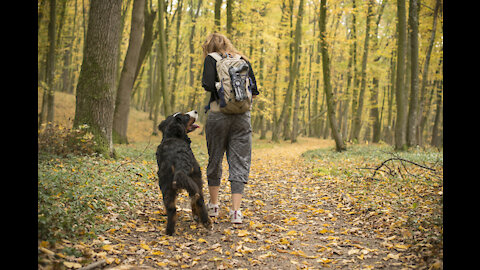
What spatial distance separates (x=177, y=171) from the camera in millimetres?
3668

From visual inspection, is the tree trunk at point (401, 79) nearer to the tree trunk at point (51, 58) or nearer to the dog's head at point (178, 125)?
the dog's head at point (178, 125)

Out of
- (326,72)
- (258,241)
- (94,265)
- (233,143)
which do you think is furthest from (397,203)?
(326,72)

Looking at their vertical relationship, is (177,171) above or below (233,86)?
below

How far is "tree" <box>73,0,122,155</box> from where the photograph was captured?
6902 mm

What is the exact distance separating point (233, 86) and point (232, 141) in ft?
2.51

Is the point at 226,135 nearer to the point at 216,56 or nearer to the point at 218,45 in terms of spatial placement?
the point at 216,56

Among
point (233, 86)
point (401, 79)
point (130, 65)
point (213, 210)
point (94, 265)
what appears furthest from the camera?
point (130, 65)

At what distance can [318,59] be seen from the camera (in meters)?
29.7

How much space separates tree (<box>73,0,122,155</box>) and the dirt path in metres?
2.89

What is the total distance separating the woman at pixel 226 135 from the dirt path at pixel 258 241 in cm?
61

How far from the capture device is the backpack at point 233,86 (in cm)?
402

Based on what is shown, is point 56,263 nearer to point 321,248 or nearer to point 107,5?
point 321,248

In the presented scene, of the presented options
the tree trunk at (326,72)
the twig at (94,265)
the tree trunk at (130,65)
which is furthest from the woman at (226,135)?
the tree trunk at (130,65)
